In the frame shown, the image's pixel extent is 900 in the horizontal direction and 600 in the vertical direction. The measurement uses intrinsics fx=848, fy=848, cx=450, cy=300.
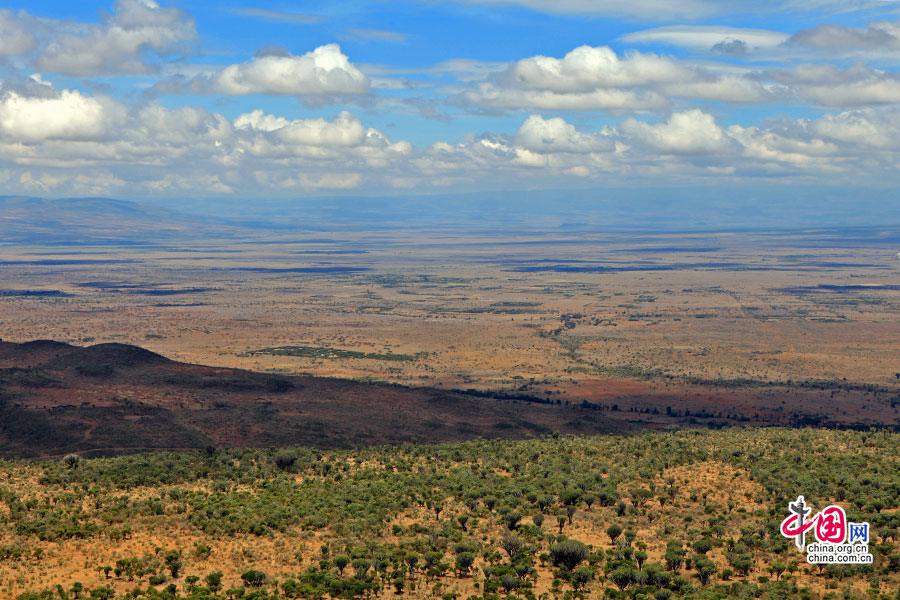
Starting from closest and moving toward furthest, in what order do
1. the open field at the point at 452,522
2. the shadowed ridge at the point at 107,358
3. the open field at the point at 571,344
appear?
1. the open field at the point at 452,522
2. the shadowed ridge at the point at 107,358
3. the open field at the point at 571,344

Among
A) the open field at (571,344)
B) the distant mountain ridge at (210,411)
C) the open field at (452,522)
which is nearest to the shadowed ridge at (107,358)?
the distant mountain ridge at (210,411)

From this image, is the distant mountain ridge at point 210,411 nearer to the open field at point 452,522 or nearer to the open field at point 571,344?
the open field at point 452,522

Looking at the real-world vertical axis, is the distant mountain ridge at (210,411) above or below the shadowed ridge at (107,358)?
below

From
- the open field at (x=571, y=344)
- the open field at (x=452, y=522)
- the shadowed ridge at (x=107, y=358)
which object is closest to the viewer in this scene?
the open field at (x=452, y=522)

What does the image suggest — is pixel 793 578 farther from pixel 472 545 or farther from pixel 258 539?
pixel 258 539

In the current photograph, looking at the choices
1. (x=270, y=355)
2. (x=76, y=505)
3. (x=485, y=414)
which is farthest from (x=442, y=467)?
(x=270, y=355)

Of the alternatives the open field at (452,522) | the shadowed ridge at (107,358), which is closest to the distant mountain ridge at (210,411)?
the shadowed ridge at (107,358)

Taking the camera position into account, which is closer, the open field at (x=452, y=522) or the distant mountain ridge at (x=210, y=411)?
the open field at (x=452, y=522)

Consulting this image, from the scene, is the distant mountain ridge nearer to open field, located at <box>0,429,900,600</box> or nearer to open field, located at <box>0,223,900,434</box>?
open field, located at <box>0,429,900,600</box>
